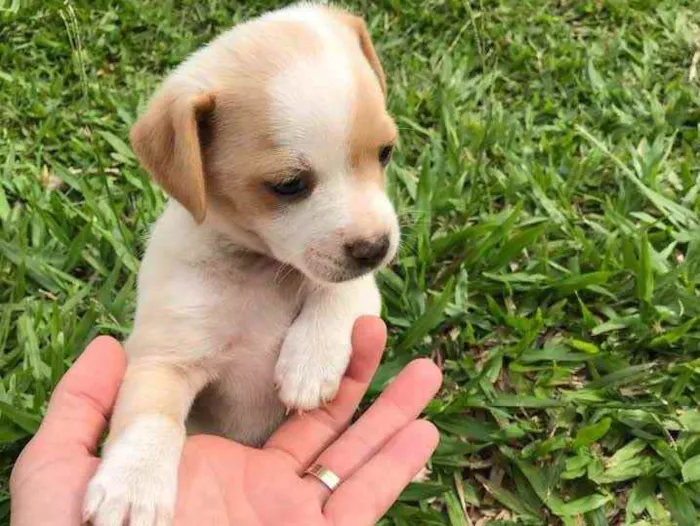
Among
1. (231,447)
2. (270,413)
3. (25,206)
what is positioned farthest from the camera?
(25,206)

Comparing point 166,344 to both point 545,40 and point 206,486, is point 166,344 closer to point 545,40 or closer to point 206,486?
point 206,486

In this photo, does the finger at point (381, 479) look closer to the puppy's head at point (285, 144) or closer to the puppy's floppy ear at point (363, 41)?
the puppy's head at point (285, 144)

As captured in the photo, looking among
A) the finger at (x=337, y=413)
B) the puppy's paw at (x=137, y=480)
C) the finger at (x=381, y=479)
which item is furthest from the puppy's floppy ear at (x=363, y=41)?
the puppy's paw at (x=137, y=480)

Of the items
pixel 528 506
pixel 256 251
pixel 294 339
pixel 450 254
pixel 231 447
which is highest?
pixel 256 251

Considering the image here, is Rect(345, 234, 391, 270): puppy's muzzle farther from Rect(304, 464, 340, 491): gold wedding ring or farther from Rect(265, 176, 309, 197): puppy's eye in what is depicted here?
Rect(304, 464, 340, 491): gold wedding ring

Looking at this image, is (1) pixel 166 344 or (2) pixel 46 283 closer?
(1) pixel 166 344

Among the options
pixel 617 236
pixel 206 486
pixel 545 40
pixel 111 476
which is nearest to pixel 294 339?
pixel 206 486

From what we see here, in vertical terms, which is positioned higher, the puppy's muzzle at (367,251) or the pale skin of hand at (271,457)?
the puppy's muzzle at (367,251)
